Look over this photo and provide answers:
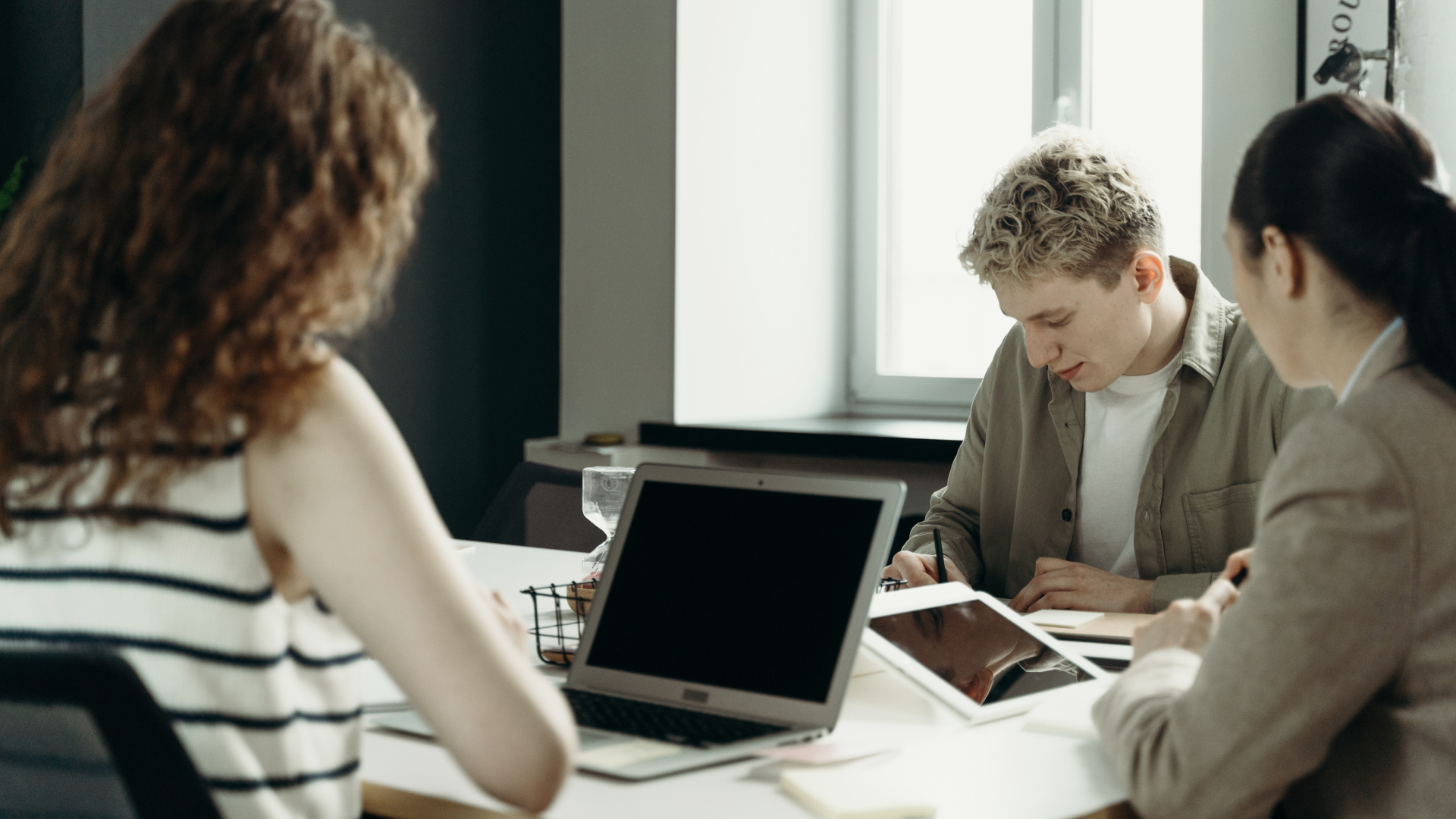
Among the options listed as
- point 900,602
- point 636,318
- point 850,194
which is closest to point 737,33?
point 850,194

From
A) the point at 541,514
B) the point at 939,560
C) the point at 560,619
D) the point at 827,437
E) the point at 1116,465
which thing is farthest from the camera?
the point at 827,437

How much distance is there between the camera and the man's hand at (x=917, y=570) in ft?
5.55

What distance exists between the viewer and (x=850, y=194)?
135 inches

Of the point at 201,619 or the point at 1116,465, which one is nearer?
the point at 201,619

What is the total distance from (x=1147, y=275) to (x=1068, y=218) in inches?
6.6

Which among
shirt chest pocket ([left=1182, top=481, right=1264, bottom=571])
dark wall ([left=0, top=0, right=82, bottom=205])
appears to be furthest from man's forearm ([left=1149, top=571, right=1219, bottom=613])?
dark wall ([left=0, top=0, right=82, bottom=205])

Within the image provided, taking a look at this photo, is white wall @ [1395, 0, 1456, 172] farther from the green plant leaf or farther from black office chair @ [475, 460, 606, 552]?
the green plant leaf

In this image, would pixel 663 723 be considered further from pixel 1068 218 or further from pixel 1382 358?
pixel 1068 218

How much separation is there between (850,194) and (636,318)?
74cm

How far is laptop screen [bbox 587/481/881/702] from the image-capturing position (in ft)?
3.59

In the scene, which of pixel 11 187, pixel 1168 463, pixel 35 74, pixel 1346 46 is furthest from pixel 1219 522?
pixel 35 74

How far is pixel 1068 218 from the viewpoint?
170 cm

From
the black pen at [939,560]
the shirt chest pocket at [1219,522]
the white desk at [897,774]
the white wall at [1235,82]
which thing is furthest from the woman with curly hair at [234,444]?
the white wall at [1235,82]

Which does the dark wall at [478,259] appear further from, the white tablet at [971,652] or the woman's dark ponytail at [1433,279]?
the woman's dark ponytail at [1433,279]
